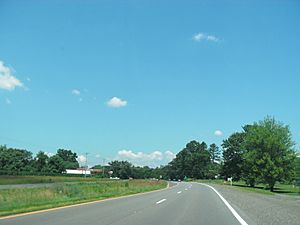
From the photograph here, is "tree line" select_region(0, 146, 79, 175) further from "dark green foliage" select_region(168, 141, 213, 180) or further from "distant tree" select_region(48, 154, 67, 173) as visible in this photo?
"dark green foliage" select_region(168, 141, 213, 180)

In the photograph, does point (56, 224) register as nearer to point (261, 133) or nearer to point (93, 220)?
point (93, 220)

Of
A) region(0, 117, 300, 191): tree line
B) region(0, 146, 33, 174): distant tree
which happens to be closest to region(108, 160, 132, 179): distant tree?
region(0, 117, 300, 191): tree line

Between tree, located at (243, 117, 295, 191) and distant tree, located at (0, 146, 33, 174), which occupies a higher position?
distant tree, located at (0, 146, 33, 174)

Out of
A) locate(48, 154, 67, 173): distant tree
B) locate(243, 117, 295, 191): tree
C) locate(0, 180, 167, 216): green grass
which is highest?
locate(48, 154, 67, 173): distant tree

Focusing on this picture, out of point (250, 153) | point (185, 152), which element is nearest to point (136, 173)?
point (185, 152)

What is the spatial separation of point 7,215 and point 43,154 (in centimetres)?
14476

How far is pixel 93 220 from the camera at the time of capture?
468 inches

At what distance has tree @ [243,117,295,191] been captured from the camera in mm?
66062

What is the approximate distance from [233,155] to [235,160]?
1793 mm

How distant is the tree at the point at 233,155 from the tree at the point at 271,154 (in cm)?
5003

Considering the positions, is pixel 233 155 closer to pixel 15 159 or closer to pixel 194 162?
pixel 194 162

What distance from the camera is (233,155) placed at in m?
123

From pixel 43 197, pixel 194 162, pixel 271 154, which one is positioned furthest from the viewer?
pixel 194 162

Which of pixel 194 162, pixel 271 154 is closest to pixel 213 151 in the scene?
pixel 194 162
